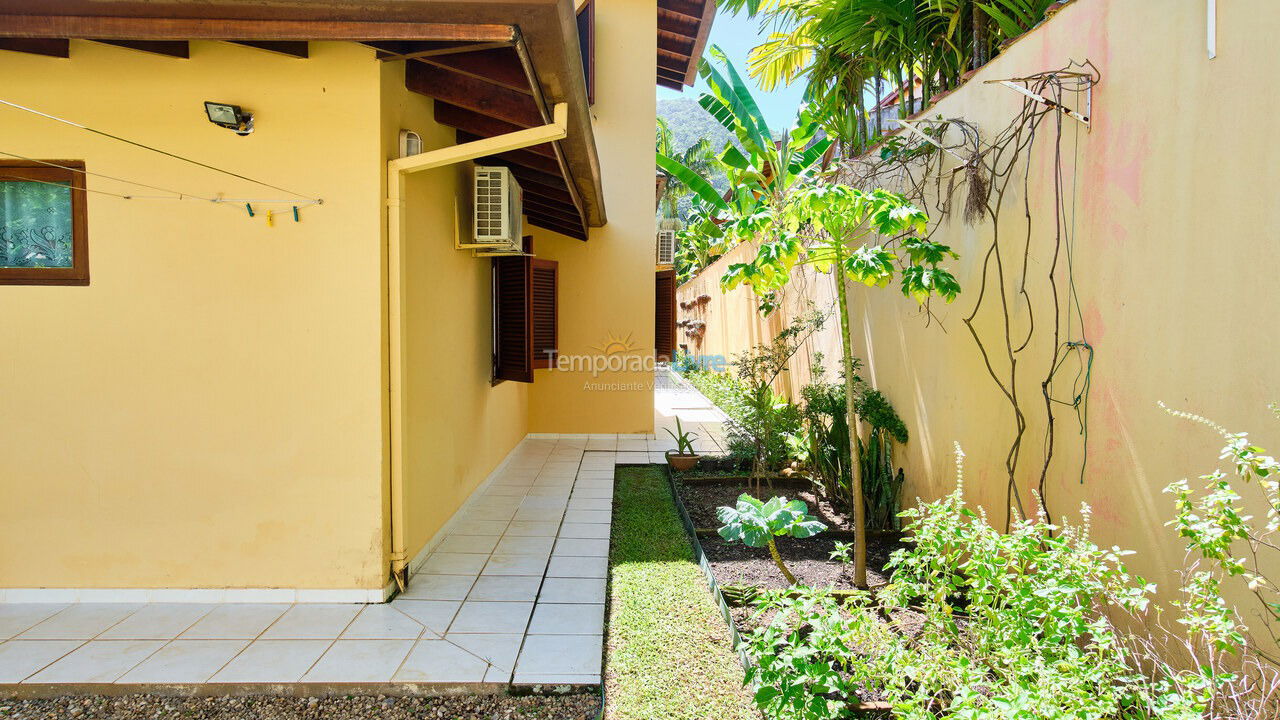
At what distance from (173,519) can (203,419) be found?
0.67 meters

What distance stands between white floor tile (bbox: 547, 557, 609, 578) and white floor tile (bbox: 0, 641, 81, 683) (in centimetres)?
281

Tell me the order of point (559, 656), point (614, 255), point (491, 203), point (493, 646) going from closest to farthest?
point (559, 656) → point (493, 646) → point (491, 203) → point (614, 255)

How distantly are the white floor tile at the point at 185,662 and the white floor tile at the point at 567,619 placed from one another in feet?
5.38

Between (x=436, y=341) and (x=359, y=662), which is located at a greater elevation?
(x=436, y=341)

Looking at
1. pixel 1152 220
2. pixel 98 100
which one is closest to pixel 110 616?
pixel 98 100

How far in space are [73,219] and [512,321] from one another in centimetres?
411

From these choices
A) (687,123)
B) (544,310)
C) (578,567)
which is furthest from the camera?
(687,123)

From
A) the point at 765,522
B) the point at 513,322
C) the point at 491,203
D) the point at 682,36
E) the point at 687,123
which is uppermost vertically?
the point at 687,123

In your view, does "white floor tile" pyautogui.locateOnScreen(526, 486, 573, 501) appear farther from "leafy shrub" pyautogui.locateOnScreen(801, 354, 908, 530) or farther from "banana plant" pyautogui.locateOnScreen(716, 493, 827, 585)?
"banana plant" pyautogui.locateOnScreen(716, 493, 827, 585)

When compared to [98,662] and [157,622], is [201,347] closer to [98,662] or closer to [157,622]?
[157,622]

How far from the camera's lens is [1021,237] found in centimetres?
394

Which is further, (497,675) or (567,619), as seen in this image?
(567,619)

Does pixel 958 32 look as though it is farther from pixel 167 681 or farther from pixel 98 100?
pixel 167 681

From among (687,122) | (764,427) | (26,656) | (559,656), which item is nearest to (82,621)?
(26,656)
